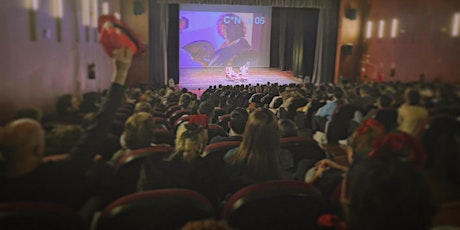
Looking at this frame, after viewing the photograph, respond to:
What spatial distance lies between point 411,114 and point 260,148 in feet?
2.14

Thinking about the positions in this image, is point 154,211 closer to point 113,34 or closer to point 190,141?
point 190,141

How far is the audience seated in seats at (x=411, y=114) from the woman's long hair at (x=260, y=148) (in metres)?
0.56

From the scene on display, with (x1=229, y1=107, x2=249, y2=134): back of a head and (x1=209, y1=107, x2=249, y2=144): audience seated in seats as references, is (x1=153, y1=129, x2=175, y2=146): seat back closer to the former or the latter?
(x1=209, y1=107, x2=249, y2=144): audience seated in seats

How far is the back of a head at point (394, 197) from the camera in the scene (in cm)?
141

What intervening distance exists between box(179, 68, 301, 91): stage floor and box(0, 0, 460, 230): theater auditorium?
10.2 inches

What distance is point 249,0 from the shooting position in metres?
2.29

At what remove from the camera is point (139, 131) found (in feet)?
5.35

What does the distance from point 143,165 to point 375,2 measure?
1.17 meters

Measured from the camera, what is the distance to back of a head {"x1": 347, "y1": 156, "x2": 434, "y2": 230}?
1.41m

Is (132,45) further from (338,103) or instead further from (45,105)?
(338,103)

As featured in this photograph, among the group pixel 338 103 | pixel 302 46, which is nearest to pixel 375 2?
pixel 338 103

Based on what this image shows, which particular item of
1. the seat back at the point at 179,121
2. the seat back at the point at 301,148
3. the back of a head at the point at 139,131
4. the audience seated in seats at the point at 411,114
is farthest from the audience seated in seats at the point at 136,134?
the audience seated in seats at the point at 411,114

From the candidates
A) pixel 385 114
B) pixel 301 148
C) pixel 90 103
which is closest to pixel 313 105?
pixel 301 148

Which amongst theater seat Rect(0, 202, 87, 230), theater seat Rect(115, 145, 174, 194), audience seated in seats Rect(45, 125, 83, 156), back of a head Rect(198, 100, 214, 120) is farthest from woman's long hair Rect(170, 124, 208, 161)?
theater seat Rect(0, 202, 87, 230)
